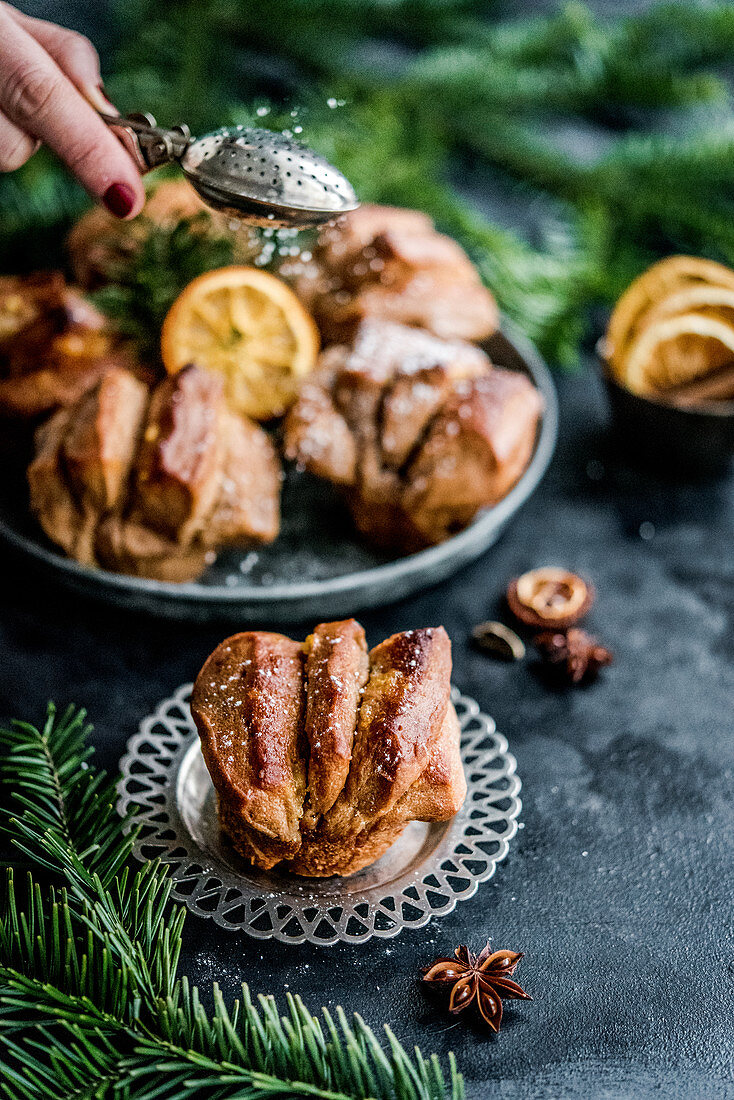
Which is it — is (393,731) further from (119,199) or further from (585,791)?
(119,199)

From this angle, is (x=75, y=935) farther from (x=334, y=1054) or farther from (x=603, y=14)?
(x=603, y=14)

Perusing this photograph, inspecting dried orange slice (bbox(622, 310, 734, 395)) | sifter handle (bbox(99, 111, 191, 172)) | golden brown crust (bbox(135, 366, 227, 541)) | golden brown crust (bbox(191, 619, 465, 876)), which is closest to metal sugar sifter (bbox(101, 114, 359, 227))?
sifter handle (bbox(99, 111, 191, 172))

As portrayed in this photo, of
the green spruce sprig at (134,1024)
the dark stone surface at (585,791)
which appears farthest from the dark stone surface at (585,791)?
the green spruce sprig at (134,1024)

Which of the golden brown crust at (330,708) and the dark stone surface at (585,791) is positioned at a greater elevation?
the golden brown crust at (330,708)

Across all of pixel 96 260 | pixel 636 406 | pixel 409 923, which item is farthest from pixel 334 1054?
pixel 96 260

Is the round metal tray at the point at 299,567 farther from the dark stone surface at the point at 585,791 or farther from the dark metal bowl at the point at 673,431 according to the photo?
the dark metal bowl at the point at 673,431

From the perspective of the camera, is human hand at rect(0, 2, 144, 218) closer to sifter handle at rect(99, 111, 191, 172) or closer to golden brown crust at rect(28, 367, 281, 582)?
sifter handle at rect(99, 111, 191, 172)

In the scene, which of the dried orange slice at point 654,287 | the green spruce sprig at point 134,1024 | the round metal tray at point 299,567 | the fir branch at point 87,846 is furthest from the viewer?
the dried orange slice at point 654,287
